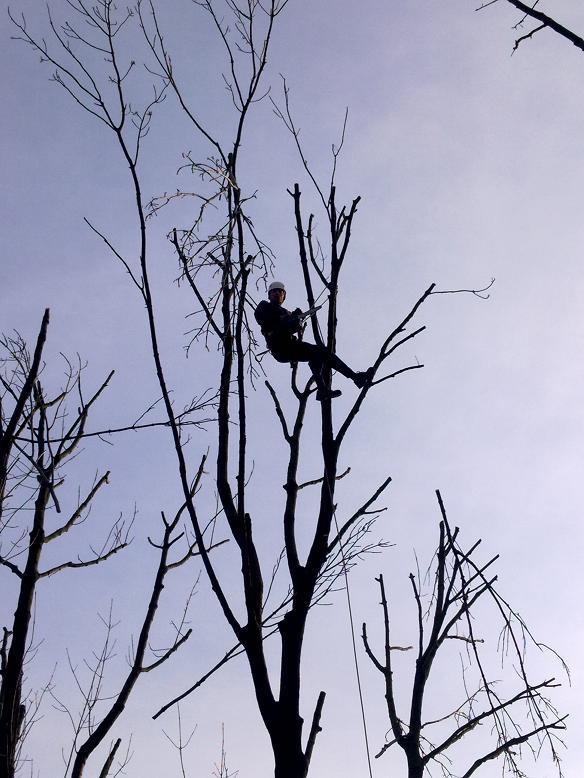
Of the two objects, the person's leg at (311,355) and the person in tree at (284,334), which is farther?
the person in tree at (284,334)

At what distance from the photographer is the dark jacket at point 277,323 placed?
5.95 meters

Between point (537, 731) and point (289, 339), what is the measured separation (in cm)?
300

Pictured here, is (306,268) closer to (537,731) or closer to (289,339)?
(289,339)

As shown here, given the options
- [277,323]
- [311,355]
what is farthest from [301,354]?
[277,323]

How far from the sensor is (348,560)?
4.40m

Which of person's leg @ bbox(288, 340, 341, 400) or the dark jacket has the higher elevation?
the dark jacket

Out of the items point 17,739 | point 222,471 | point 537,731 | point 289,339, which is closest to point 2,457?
point 222,471

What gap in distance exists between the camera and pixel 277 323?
20.5ft

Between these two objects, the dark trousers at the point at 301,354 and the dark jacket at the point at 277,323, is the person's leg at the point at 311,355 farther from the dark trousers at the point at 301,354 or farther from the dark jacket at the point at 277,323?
the dark jacket at the point at 277,323

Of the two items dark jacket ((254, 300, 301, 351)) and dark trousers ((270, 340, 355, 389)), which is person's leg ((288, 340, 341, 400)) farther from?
dark jacket ((254, 300, 301, 351))

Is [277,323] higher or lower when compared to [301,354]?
higher

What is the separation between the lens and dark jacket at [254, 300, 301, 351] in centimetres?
595

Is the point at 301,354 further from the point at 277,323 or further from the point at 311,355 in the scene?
the point at 277,323

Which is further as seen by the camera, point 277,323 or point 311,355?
point 277,323
